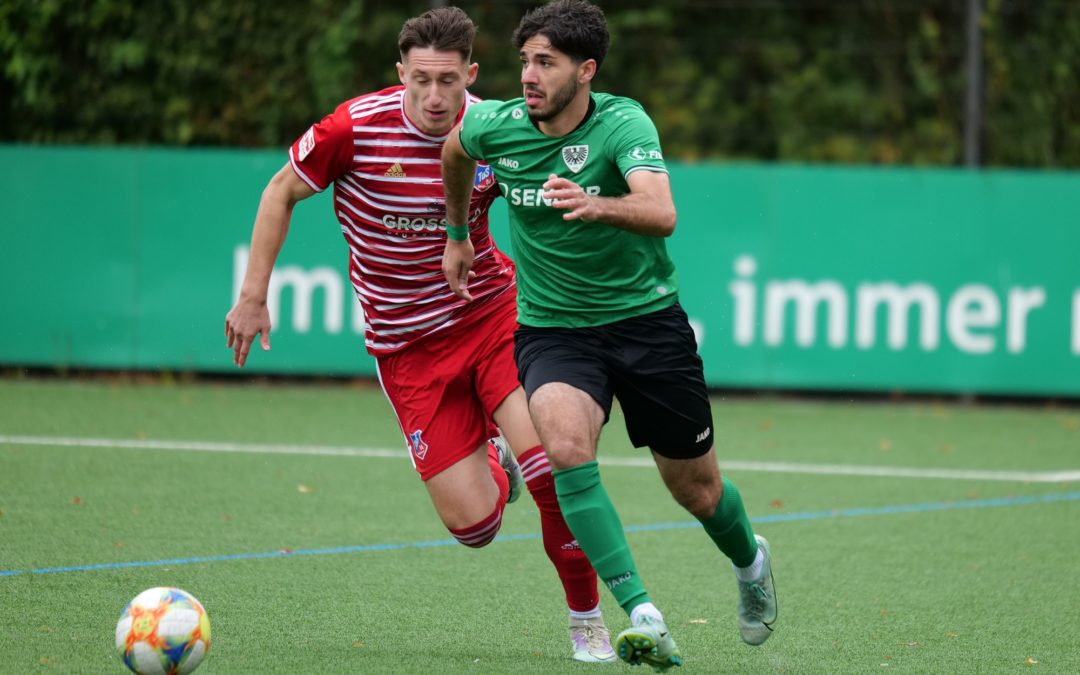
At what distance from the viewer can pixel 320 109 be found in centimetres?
1452

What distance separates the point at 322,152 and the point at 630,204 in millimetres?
1499

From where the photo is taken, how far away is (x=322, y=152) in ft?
18.8

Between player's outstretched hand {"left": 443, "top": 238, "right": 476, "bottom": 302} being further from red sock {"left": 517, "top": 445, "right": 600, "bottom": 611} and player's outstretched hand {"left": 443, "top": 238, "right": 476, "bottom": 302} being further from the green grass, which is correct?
the green grass

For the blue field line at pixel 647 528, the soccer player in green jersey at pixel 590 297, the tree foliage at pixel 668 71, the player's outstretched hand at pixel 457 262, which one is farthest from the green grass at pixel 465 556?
the tree foliage at pixel 668 71

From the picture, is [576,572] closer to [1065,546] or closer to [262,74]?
[1065,546]

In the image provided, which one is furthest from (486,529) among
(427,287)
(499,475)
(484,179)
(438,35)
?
(438,35)

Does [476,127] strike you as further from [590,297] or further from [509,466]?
[509,466]

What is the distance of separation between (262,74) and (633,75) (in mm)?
3833

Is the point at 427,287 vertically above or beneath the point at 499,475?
above

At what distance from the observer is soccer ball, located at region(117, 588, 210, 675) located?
15.1 ft

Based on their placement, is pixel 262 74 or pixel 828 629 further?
pixel 262 74

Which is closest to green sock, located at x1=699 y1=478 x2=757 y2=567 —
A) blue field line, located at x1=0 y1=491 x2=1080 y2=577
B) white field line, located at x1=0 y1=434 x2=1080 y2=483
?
blue field line, located at x1=0 y1=491 x2=1080 y2=577

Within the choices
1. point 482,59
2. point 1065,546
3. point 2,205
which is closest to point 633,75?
point 482,59

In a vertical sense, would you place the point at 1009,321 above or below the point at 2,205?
below
